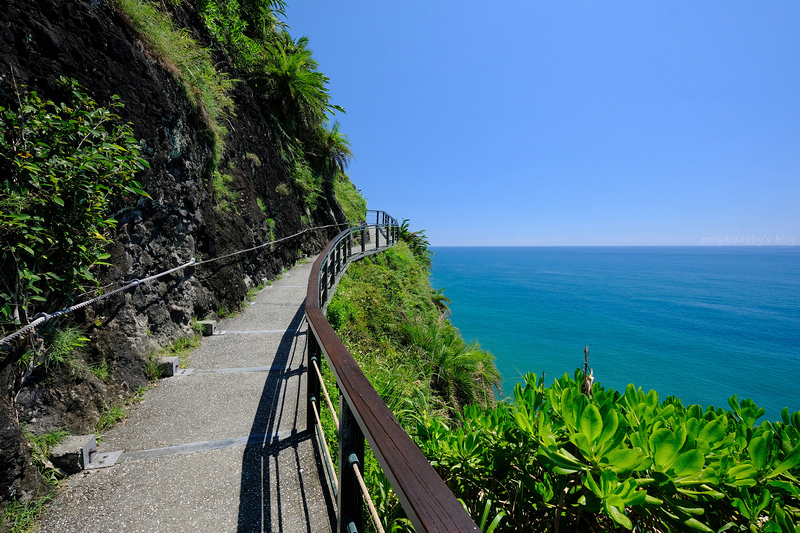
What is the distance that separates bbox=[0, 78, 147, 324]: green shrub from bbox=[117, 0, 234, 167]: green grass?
81.9 inches

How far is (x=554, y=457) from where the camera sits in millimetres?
1366

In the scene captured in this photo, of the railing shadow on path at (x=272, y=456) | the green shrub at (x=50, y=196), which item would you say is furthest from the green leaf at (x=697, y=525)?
the green shrub at (x=50, y=196)

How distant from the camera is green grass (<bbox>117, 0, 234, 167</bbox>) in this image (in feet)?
14.6

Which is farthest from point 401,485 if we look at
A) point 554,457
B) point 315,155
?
point 315,155

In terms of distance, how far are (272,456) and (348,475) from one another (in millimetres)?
1430

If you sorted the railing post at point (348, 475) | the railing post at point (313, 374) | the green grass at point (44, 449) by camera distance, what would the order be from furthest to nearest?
the railing post at point (313, 374)
the green grass at point (44, 449)
the railing post at point (348, 475)

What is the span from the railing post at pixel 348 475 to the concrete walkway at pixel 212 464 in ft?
2.24

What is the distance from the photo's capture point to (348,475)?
1507 millimetres

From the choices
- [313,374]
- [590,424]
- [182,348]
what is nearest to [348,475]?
[590,424]

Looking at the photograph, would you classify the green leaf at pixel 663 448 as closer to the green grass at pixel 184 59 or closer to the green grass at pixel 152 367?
the green grass at pixel 152 367

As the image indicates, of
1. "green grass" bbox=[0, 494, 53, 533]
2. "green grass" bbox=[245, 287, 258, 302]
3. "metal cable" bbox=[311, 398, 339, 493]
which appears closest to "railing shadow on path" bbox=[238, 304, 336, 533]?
"metal cable" bbox=[311, 398, 339, 493]

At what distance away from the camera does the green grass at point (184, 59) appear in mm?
4441

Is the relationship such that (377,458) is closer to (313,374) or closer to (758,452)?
(758,452)

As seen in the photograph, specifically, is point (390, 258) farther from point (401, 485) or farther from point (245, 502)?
point (401, 485)
